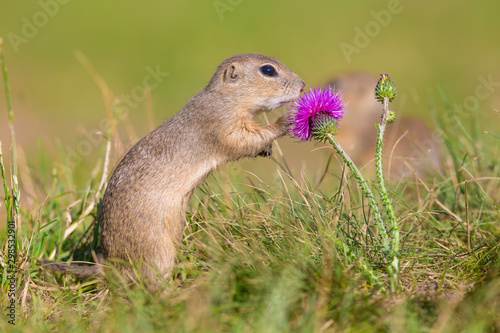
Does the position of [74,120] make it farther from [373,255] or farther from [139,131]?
[373,255]

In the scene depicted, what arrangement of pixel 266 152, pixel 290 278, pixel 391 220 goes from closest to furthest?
1. pixel 290 278
2. pixel 391 220
3. pixel 266 152

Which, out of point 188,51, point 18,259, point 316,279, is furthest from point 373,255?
point 188,51

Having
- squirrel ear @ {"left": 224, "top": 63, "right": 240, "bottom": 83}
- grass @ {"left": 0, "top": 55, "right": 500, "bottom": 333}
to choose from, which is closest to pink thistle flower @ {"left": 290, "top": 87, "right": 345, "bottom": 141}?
grass @ {"left": 0, "top": 55, "right": 500, "bottom": 333}

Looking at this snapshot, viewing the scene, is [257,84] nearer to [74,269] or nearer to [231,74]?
[231,74]

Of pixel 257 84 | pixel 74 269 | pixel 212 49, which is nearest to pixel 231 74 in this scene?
pixel 257 84

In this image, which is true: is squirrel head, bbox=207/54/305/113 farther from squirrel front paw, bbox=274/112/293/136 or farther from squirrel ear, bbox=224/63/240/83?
squirrel front paw, bbox=274/112/293/136

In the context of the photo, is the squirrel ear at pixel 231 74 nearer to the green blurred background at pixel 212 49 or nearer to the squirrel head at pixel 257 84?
the squirrel head at pixel 257 84

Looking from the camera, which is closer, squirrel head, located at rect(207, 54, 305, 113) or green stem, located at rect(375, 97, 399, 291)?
green stem, located at rect(375, 97, 399, 291)

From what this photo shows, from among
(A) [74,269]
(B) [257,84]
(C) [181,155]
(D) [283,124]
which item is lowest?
(A) [74,269]
